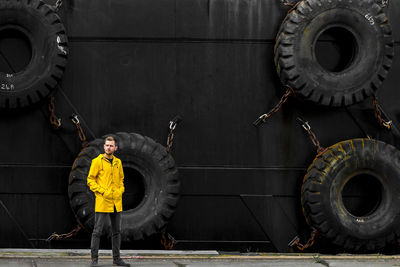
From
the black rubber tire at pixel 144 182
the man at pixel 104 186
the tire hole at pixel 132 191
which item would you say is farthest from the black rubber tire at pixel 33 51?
the man at pixel 104 186

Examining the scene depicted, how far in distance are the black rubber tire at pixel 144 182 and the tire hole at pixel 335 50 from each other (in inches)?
94.9

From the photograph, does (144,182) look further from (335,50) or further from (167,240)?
(335,50)

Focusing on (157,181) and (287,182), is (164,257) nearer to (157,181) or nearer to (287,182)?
(157,181)

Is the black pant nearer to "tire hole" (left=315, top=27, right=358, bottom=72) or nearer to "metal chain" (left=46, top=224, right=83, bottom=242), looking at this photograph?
"metal chain" (left=46, top=224, right=83, bottom=242)

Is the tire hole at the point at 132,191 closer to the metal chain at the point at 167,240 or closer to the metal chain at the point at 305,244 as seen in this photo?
the metal chain at the point at 167,240

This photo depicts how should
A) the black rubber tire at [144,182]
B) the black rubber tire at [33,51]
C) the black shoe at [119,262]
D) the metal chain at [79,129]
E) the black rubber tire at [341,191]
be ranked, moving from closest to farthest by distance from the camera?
the black shoe at [119,262] < the black rubber tire at [144,182] < the black rubber tire at [33,51] < the black rubber tire at [341,191] < the metal chain at [79,129]

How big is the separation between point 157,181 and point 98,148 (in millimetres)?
842

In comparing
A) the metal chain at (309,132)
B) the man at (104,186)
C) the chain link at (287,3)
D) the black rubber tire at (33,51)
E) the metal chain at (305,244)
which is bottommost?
the metal chain at (305,244)

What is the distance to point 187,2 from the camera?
391 inches

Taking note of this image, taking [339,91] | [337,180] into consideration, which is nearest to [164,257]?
[337,180]

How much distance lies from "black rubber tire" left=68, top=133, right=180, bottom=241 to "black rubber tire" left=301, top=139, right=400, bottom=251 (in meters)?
1.76

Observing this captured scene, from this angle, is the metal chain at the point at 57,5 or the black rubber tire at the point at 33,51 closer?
the black rubber tire at the point at 33,51

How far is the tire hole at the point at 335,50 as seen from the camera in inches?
391

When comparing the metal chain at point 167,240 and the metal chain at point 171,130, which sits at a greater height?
the metal chain at point 171,130
